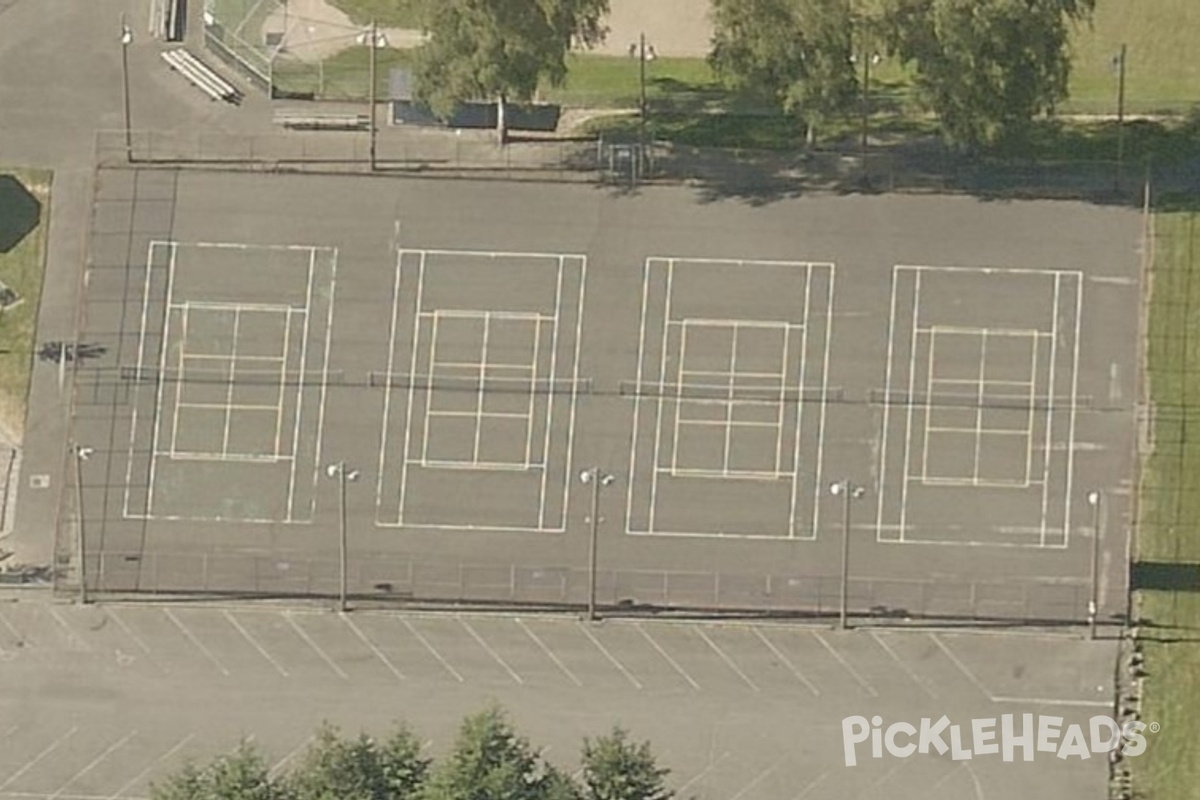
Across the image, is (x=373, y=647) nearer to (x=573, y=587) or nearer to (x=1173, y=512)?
(x=573, y=587)

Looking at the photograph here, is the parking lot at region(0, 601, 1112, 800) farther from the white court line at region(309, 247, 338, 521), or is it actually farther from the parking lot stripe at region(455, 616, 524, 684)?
the white court line at region(309, 247, 338, 521)

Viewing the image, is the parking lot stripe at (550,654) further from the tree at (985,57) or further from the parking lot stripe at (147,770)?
the tree at (985,57)

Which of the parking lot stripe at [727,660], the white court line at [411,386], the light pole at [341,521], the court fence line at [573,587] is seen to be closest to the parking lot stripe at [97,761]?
the court fence line at [573,587]

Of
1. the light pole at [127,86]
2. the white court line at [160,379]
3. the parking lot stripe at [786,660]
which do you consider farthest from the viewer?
the light pole at [127,86]

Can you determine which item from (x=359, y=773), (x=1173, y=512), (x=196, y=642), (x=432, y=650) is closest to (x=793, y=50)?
(x=1173, y=512)

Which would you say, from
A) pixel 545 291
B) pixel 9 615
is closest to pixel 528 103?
pixel 545 291

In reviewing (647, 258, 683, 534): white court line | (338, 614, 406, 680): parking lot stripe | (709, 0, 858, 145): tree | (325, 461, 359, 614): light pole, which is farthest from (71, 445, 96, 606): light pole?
(709, 0, 858, 145): tree

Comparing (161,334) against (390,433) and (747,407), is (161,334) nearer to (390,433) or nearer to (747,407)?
(390,433)
